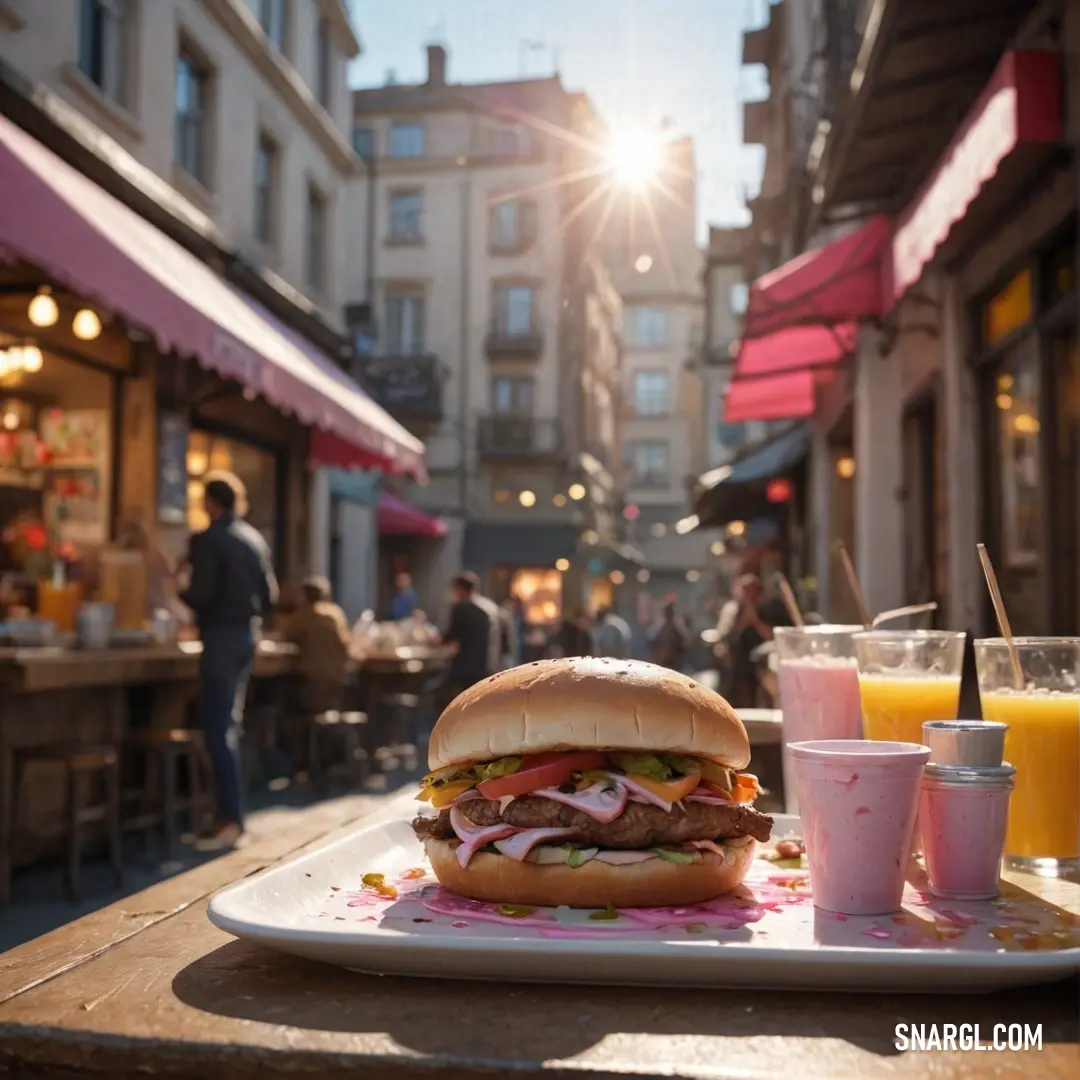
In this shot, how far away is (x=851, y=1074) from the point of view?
98 cm

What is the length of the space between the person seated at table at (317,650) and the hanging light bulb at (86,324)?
262cm

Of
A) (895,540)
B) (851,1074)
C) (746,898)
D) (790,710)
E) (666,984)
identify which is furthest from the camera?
(895,540)

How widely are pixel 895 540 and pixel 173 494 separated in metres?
6.45

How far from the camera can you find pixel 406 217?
33.4 m

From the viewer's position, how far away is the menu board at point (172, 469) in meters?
10.3

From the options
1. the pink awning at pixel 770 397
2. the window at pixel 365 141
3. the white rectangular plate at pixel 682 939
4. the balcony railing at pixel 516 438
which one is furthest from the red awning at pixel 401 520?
the white rectangular plate at pixel 682 939

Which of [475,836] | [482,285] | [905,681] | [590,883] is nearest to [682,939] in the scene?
[590,883]

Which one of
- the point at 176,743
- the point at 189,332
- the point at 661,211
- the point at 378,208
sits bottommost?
the point at 176,743

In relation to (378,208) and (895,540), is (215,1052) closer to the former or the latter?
(895,540)

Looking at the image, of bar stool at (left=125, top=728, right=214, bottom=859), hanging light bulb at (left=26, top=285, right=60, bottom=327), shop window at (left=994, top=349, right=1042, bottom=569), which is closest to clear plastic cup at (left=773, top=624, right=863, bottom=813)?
shop window at (left=994, top=349, right=1042, bottom=569)

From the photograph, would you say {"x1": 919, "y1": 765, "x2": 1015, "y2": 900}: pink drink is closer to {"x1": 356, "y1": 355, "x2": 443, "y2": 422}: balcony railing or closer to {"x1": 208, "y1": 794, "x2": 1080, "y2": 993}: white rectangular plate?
{"x1": 208, "y1": 794, "x2": 1080, "y2": 993}: white rectangular plate

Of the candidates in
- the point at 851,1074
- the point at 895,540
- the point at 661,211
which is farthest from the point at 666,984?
the point at 661,211

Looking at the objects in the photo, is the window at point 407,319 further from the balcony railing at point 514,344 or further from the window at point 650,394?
the window at point 650,394

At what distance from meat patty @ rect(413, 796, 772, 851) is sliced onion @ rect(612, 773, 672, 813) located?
0.01 m
